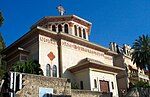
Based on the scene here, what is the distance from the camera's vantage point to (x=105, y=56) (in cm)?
3625

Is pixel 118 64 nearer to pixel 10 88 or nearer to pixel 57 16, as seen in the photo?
pixel 57 16

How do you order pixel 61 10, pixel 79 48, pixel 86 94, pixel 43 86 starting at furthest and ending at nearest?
1. pixel 61 10
2. pixel 79 48
3. pixel 86 94
4. pixel 43 86

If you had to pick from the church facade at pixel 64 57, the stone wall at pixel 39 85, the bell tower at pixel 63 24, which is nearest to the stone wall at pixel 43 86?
the stone wall at pixel 39 85

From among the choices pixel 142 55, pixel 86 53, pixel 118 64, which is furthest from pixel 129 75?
pixel 86 53

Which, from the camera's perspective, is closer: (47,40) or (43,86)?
(43,86)

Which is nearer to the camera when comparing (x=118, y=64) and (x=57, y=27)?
(x=57, y=27)

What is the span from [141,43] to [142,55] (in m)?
2.10

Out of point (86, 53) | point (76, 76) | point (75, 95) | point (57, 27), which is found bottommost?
point (75, 95)

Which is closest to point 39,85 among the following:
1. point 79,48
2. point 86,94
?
point 86,94

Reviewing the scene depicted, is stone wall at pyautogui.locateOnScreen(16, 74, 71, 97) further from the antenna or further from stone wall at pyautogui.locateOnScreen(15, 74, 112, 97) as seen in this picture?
the antenna

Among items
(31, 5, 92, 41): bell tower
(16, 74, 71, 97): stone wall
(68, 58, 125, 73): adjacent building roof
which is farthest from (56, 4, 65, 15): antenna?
(16, 74, 71, 97): stone wall

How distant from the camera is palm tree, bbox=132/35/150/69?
35716mm

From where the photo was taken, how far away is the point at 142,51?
3622 cm

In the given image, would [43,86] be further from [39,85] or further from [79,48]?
[79,48]
